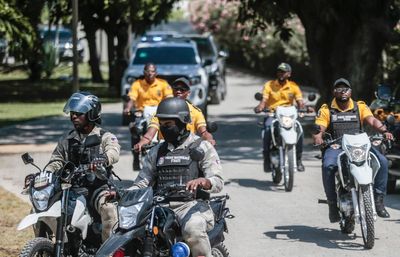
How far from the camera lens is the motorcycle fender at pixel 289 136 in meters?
14.8

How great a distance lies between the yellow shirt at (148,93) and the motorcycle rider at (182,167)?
7985 millimetres

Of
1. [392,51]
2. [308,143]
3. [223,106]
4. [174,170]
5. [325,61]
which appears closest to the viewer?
[174,170]

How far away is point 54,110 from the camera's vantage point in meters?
30.0

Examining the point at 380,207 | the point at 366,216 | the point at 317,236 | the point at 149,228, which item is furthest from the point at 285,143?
the point at 149,228

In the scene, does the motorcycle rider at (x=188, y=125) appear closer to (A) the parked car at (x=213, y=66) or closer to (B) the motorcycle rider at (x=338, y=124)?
(B) the motorcycle rider at (x=338, y=124)

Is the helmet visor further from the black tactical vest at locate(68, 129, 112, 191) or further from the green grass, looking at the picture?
the green grass

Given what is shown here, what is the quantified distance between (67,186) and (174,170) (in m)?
0.82

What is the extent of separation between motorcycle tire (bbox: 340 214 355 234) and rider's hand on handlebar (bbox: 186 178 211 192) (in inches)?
142

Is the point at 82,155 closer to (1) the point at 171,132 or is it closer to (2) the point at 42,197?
(2) the point at 42,197

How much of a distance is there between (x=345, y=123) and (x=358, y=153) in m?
1.04

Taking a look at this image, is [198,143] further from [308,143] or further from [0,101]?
[0,101]

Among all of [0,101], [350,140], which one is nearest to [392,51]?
[0,101]

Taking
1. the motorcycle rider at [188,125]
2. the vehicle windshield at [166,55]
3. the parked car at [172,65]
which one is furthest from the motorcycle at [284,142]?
the vehicle windshield at [166,55]

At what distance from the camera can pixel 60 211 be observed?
8.15 m
